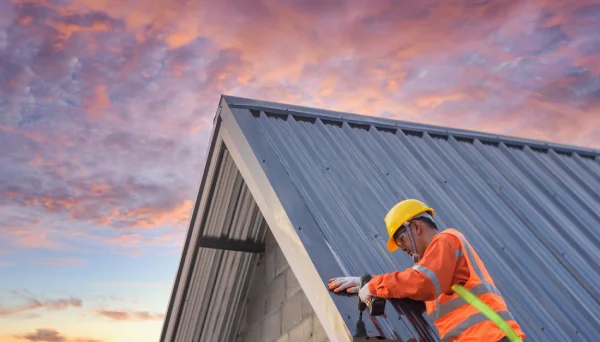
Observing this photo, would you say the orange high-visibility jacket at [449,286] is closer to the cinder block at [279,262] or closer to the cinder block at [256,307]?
the cinder block at [279,262]

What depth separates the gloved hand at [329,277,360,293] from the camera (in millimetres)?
4379

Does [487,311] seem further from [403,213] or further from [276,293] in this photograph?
[276,293]

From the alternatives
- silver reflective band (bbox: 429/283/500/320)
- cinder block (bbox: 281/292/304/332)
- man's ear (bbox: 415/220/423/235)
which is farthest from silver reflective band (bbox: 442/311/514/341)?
cinder block (bbox: 281/292/304/332)

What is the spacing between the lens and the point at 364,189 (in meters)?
6.36

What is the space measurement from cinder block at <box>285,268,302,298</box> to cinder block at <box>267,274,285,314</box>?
12 centimetres

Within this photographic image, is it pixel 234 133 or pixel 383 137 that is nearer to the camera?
pixel 234 133

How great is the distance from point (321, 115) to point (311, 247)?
3.56 metres

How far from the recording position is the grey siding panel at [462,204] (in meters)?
5.36

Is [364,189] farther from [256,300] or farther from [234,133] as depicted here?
[256,300]

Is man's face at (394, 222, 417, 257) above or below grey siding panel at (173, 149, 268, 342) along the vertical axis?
below

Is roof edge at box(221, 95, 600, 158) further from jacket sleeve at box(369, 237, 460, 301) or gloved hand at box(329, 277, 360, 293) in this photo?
jacket sleeve at box(369, 237, 460, 301)

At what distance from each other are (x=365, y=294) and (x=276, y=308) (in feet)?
11.4

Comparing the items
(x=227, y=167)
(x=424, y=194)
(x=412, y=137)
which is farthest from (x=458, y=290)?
(x=412, y=137)

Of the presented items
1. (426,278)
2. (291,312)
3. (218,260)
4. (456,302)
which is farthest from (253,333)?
(426,278)
